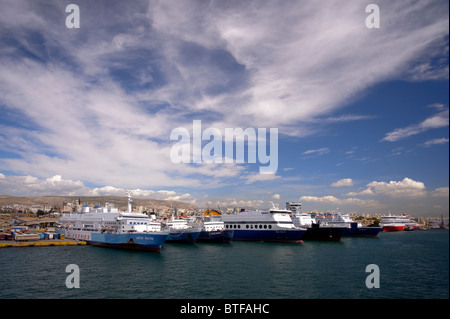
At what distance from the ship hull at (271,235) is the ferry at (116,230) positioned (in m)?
19.2

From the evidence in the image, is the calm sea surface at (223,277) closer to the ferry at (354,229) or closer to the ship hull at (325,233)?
the ship hull at (325,233)

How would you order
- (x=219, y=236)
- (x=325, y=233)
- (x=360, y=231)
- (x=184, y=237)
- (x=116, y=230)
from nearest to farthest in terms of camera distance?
(x=116, y=230), (x=184, y=237), (x=219, y=236), (x=325, y=233), (x=360, y=231)

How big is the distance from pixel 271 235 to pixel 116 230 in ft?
108

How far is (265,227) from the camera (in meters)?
56.9

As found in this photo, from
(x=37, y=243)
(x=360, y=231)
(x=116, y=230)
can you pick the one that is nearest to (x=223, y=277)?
(x=116, y=230)

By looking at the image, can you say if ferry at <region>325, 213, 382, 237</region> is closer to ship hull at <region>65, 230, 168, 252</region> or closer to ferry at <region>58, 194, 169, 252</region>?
ferry at <region>58, 194, 169, 252</region>

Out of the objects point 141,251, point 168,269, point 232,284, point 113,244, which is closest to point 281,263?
point 232,284

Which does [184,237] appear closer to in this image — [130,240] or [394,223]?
[130,240]
